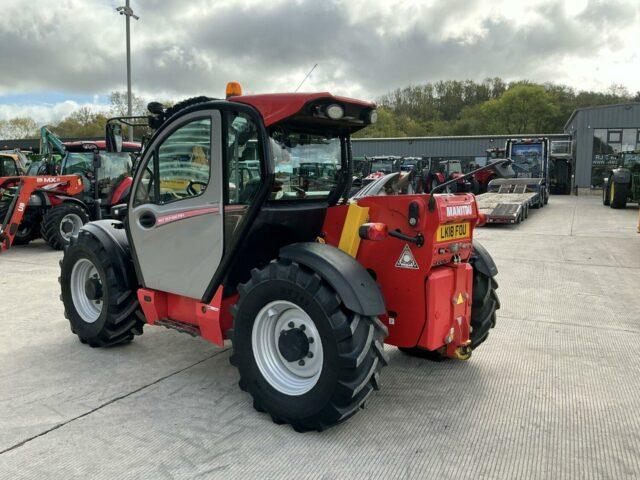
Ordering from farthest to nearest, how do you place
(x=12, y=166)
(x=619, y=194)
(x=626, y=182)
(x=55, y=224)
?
1. (x=619, y=194)
2. (x=626, y=182)
3. (x=12, y=166)
4. (x=55, y=224)

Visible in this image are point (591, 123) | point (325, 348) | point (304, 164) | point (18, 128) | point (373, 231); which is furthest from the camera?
point (18, 128)

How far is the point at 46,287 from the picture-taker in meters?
7.09

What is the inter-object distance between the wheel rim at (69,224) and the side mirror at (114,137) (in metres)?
6.51

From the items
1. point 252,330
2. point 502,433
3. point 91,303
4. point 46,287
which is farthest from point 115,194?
point 502,433

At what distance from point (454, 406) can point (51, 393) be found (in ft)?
9.08

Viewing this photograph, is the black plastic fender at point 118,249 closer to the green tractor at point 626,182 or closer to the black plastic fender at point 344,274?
the black plastic fender at point 344,274

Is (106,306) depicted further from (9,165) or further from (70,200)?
(9,165)

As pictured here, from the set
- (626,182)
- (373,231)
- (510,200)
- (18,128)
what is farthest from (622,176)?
(18,128)

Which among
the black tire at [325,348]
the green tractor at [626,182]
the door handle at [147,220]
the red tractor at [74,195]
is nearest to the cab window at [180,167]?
the door handle at [147,220]

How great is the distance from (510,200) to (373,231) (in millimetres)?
14753

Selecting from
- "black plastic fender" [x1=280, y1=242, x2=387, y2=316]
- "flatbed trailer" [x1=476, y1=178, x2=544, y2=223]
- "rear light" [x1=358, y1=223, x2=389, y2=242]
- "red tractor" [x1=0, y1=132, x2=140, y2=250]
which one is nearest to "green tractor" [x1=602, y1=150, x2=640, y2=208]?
"flatbed trailer" [x1=476, y1=178, x2=544, y2=223]

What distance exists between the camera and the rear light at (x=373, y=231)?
3.16 meters

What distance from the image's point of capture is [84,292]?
4.77 metres

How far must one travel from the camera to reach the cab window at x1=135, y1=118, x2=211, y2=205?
3615 millimetres
